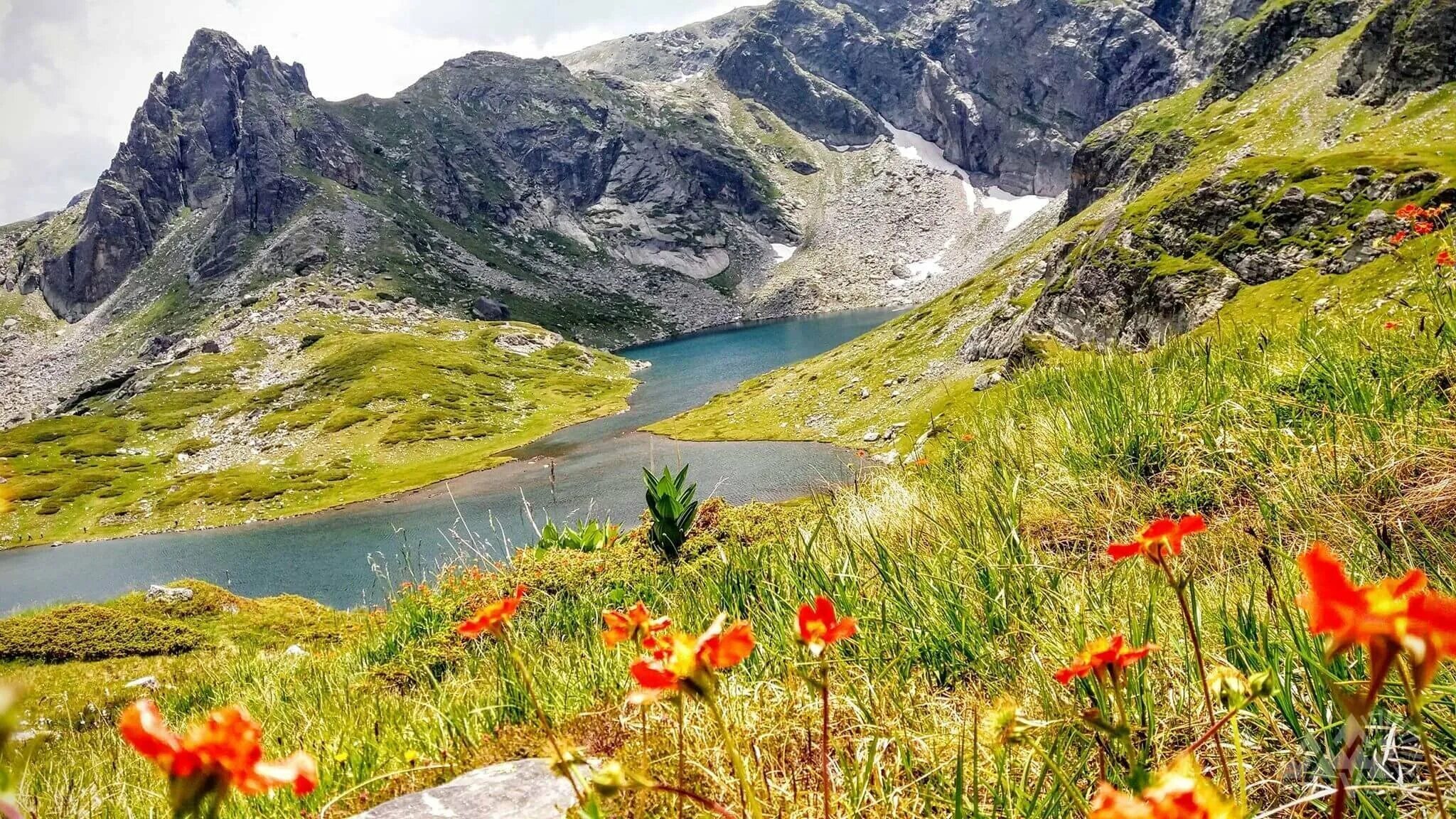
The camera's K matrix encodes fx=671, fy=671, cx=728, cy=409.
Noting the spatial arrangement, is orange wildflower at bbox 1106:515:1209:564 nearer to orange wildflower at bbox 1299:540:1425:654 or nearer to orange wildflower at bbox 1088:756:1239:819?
orange wildflower at bbox 1299:540:1425:654

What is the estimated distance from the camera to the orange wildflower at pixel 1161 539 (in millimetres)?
1679

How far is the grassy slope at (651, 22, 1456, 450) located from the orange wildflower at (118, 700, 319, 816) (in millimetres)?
19648

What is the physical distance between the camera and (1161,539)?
1.74 metres

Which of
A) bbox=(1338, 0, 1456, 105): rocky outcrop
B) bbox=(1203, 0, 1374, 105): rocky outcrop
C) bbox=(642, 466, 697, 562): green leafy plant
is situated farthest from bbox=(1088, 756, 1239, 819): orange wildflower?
bbox=(1203, 0, 1374, 105): rocky outcrop

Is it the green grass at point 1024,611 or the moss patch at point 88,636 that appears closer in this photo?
the green grass at point 1024,611

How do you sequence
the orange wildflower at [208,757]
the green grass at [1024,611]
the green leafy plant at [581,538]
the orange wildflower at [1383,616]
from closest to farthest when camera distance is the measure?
the orange wildflower at [1383,616] → the orange wildflower at [208,757] → the green grass at [1024,611] → the green leafy plant at [581,538]

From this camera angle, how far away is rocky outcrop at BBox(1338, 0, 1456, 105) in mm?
46356

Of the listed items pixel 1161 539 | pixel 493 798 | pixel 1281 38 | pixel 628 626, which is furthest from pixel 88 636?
pixel 1281 38

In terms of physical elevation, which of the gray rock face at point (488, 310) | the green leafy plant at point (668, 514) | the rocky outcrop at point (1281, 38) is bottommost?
the green leafy plant at point (668, 514)

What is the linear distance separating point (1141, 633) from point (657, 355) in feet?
522

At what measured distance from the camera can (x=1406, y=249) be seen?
13500 mm

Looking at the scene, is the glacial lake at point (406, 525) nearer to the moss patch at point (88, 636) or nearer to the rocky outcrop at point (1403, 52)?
the moss patch at point (88, 636)

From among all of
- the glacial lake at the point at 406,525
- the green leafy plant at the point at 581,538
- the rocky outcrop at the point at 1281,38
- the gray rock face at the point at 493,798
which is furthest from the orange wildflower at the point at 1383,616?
the rocky outcrop at the point at 1281,38

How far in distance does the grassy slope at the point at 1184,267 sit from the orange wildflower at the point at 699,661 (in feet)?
61.5
